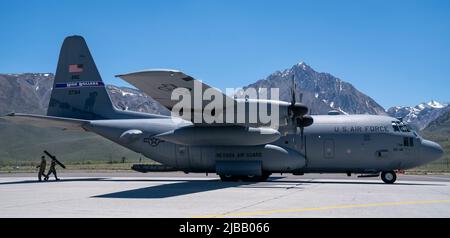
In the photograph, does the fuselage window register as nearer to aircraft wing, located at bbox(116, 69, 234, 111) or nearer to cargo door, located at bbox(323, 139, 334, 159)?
cargo door, located at bbox(323, 139, 334, 159)

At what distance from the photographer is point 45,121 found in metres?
25.8

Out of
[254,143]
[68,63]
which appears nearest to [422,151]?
[254,143]

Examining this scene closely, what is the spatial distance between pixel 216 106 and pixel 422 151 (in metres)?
11.5

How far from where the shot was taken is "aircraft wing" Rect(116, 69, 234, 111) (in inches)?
734

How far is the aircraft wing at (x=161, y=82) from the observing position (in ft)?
61.2

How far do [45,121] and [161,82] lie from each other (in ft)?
32.1

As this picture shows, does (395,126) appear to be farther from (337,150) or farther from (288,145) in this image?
(288,145)

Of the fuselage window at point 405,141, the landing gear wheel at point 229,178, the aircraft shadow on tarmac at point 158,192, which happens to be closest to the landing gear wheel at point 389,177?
the fuselage window at point 405,141

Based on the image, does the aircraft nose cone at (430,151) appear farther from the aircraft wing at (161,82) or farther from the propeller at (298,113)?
the aircraft wing at (161,82)

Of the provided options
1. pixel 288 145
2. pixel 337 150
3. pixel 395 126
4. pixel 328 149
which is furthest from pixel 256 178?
pixel 395 126

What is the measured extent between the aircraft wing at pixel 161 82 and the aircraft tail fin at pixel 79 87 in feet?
27.7

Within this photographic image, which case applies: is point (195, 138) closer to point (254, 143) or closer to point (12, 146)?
point (254, 143)

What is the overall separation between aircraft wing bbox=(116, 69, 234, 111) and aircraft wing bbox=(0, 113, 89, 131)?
7.81 m

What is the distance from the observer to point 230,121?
22734 mm
